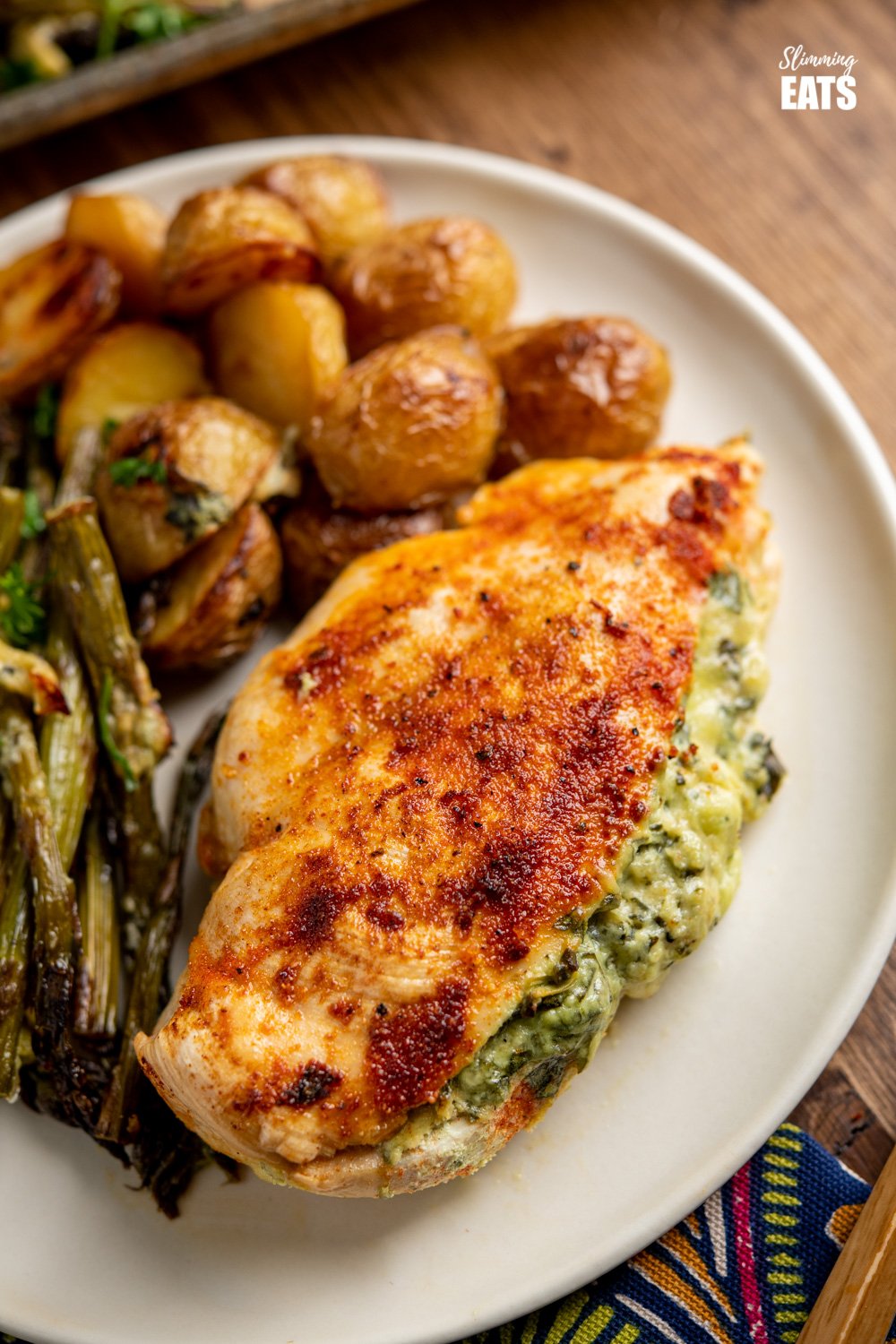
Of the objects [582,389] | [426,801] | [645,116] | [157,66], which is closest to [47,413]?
[157,66]

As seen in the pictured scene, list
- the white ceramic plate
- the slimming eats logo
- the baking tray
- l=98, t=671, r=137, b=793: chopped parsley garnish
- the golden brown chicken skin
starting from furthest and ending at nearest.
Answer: the slimming eats logo, the baking tray, l=98, t=671, r=137, b=793: chopped parsley garnish, the white ceramic plate, the golden brown chicken skin

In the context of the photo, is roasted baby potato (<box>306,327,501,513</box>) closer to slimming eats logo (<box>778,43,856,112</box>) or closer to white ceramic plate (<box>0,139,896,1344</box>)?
white ceramic plate (<box>0,139,896,1344</box>)

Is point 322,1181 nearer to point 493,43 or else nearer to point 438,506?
point 438,506

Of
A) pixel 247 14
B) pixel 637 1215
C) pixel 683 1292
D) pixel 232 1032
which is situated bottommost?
pixel 683 1292

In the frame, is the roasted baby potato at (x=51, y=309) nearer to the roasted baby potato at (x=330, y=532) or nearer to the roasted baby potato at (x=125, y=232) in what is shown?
the roasted baby potato at (x=125, y=232)

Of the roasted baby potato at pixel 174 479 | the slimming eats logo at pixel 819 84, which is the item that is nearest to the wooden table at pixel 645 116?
the slimming eats logo at pixel 819 84

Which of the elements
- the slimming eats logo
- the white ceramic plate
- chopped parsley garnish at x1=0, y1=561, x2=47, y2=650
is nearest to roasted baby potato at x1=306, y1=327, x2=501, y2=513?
the white ceramic plate

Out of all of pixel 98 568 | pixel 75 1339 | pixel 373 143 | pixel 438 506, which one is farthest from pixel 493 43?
pixel 75 1339

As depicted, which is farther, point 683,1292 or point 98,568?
A: point 98,568
